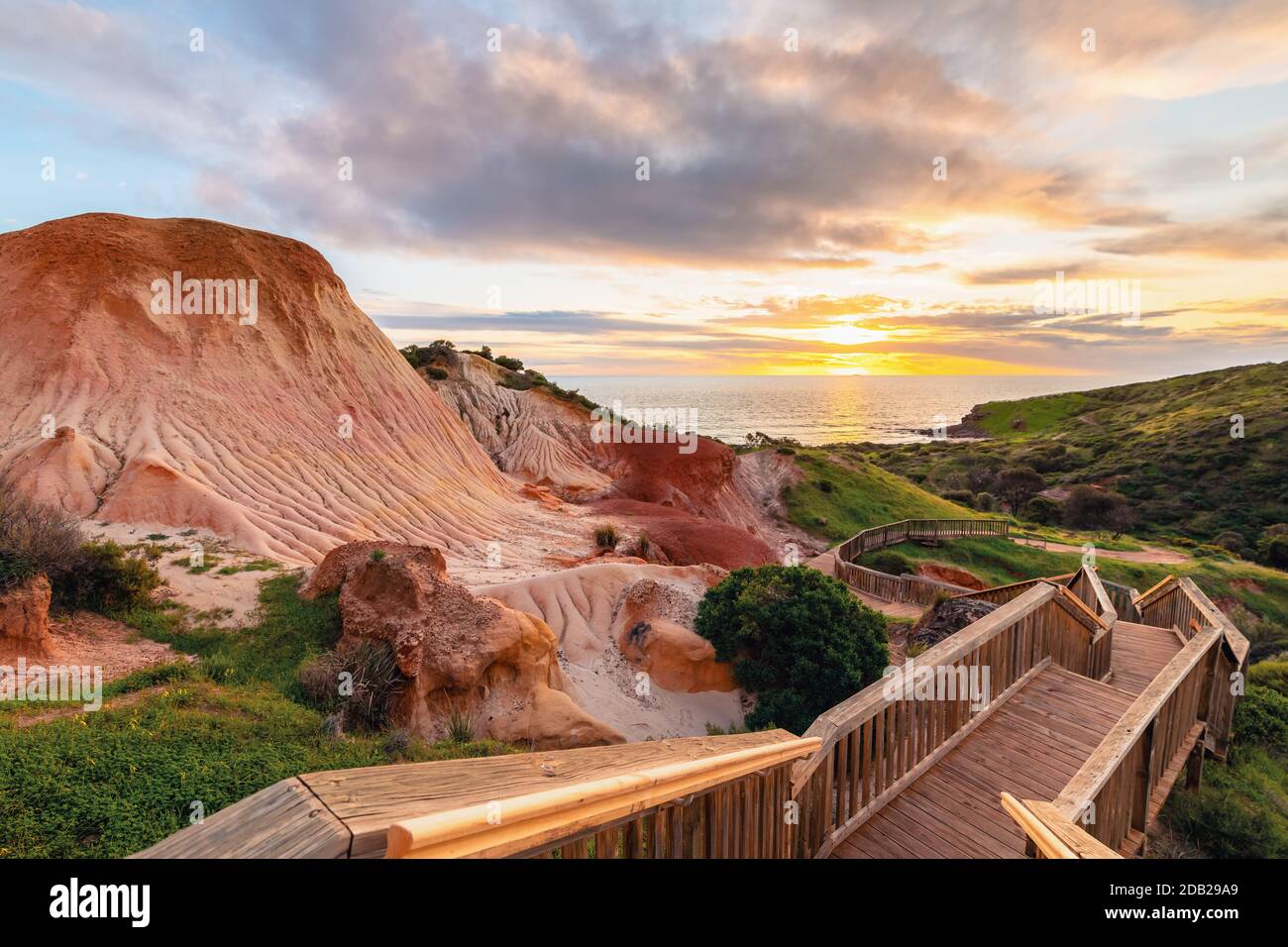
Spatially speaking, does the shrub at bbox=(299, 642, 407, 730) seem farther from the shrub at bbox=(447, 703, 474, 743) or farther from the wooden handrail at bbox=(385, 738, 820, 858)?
the wooden handrail at bbox=(385, 738, 820, 858)

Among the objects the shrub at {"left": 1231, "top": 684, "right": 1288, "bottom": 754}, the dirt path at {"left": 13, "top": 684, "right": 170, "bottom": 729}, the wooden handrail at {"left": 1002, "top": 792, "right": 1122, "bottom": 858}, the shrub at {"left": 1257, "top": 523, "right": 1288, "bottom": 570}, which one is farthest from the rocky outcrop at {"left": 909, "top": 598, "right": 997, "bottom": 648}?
the shrub at {"left": 1257, "top": 523, "right": 1288, "bottom": 570}

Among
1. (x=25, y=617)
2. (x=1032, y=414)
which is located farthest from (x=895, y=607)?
(x=1032, y=414)

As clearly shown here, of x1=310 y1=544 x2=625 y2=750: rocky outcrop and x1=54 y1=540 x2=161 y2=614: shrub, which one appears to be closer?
x1=310 y1=544 x2=625 y2=750: rocky outcrop

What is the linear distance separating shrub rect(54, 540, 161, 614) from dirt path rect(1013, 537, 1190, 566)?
30.9 meters

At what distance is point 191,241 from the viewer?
795 inches

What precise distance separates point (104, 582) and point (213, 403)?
9.75m

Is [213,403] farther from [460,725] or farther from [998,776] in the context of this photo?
[998,776]

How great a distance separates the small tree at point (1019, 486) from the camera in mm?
47312

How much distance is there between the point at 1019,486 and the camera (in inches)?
1911

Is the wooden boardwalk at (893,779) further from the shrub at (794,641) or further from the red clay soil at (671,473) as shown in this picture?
the red clay soil at (671,473)

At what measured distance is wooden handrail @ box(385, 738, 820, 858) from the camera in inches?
52.8

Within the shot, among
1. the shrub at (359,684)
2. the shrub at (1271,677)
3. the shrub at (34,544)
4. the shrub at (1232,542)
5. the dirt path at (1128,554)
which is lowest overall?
the shrub at (1232,542)

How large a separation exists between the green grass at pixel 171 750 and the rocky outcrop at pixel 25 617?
1.34 m

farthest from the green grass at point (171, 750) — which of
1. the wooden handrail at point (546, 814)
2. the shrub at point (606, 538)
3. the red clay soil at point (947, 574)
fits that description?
the red clay soil at point (947, 574)
